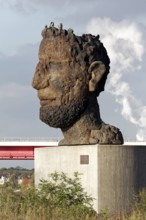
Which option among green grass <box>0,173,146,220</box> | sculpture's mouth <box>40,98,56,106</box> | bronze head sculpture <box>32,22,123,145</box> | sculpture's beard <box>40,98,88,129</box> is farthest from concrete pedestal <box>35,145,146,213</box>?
sculpture's mouth <box>40,98,56,106</box>

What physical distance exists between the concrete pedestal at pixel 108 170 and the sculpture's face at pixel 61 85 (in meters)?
0.74

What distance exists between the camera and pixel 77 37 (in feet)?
46.9

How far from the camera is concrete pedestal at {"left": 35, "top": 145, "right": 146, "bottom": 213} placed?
13.3 meters

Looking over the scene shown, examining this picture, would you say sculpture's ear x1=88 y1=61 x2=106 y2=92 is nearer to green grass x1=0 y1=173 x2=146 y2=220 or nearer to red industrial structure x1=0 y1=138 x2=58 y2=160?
green grass x1=0 y1=173 x2=146 y2=220

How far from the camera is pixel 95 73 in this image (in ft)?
46.6

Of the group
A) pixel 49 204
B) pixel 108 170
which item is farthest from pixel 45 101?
pixel 49 204

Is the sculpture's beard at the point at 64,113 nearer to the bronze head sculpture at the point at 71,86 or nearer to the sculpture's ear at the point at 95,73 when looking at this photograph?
the bronze head sculpture at the point at 71,86

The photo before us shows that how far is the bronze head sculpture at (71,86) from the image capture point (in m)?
13.9

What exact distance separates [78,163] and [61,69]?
2.05 m

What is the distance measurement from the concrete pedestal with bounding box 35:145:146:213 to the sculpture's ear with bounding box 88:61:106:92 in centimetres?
140

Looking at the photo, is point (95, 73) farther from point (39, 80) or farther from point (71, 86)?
point (39, 80)

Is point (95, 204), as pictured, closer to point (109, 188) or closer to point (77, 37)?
point (109, 188)

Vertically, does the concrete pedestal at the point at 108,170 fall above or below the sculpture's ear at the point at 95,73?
below

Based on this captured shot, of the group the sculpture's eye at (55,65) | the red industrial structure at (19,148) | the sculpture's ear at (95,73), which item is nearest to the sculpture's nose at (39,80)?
the sculpture's eye at (55,65)
